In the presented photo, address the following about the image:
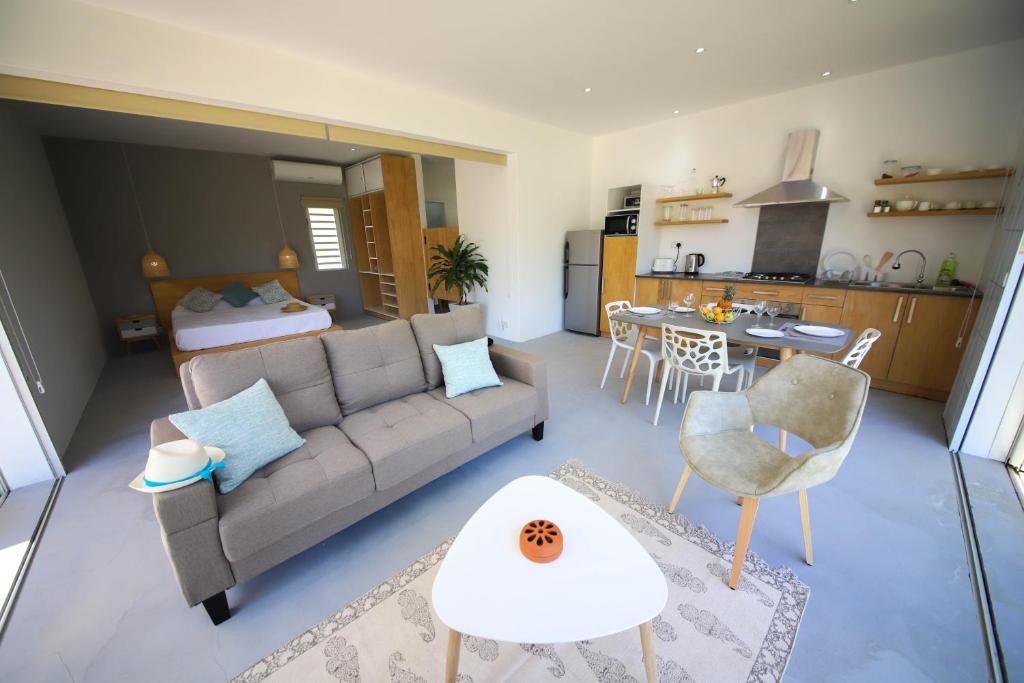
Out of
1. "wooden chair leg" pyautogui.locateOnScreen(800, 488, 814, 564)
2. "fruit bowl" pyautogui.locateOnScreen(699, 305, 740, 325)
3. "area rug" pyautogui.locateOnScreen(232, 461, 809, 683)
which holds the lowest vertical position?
"area rug" pyautogui.locateOnScreen(232, 461, 809, 683)

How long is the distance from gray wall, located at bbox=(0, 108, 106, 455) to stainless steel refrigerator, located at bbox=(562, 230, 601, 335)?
208 inches

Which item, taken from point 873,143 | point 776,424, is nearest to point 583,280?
point 873,143

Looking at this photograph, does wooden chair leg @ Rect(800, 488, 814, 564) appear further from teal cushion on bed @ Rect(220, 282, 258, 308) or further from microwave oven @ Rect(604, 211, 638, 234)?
teal cushion on bed @ Rect(220, 282, 258, 308)

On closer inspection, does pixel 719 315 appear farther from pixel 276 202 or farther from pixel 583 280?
pixel 276 202

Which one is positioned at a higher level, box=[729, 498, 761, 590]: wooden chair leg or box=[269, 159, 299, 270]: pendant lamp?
box=[269, 159, 299, 270]: pendant lamp

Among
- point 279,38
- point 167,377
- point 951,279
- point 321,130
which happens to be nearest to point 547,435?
point 321,130

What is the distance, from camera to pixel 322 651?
136cm

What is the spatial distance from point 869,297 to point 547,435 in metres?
3.29

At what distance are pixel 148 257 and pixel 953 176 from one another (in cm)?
851

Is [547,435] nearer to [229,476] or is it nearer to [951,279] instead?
[229,476]

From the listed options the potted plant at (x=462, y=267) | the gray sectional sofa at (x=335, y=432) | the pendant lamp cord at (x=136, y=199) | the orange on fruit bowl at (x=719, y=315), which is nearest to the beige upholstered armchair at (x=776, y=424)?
the orange on fruit bowl at (x=719, y=315)

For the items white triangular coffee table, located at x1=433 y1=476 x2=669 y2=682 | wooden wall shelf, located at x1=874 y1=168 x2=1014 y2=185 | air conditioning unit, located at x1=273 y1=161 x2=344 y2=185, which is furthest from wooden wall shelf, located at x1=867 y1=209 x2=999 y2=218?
air conditioning unit, located at x1=273 y1=161 x2=344 y2=185

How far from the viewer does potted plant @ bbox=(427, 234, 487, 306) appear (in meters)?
5.32

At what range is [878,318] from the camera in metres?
3.33
